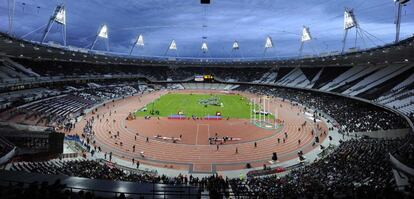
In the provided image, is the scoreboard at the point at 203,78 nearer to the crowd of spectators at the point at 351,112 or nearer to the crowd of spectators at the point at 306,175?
the crowd of spectators at the point at 351,112

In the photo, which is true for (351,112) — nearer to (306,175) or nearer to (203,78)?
(306,175)

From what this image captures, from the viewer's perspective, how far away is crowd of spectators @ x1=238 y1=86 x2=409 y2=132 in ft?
123

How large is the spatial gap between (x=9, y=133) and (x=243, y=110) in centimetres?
3991

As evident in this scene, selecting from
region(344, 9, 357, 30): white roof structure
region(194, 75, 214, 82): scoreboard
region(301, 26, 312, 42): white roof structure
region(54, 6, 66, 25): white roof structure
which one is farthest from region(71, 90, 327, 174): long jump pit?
region(194, 75, 214, 82): scoreboard

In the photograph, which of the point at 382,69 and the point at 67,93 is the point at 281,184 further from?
the point at 67,93

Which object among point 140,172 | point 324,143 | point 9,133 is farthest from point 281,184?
point 9,133

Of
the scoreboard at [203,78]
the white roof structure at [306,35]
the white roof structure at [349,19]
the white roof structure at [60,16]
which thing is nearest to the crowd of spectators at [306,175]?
the white roof structure at [349,19]

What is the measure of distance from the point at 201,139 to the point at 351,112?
23627 mm

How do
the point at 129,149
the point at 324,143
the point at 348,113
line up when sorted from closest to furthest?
the point at 129,149 → the point at 324,143 → the point at 348,113

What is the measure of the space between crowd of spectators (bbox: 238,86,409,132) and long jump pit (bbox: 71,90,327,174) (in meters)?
3.51

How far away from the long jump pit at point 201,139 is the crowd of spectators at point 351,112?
3507 mm

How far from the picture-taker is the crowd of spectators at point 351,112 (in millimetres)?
37500

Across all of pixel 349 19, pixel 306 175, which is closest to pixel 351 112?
pixel 349 19

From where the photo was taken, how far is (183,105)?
66500mm
